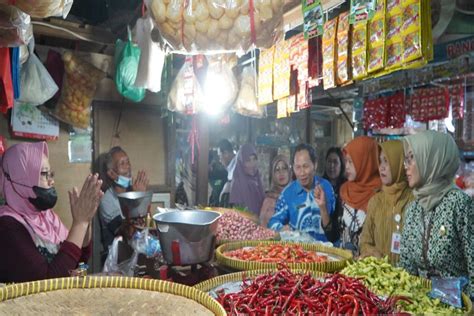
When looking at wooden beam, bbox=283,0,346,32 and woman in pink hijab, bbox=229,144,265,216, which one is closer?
wooden beam, bbox=283,0,346,32

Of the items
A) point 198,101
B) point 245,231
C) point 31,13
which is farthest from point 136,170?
point 31,13

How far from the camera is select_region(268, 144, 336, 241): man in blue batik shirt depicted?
13.5ft

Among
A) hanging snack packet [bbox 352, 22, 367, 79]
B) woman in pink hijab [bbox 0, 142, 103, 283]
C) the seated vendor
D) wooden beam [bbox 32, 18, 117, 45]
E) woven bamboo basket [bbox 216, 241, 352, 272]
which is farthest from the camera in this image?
the seated vendor

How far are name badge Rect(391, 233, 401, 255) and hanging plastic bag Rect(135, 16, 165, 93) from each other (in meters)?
2.51

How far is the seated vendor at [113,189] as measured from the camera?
4.76 meters

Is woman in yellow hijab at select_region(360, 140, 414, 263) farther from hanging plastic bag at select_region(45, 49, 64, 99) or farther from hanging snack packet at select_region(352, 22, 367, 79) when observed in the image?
hanging plastic bag at select_region(45, 49, 64, 99)

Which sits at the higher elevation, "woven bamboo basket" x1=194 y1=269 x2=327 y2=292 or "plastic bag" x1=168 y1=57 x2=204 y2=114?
"plastic bag" x1=168 y1=57 x2=204 y2=114

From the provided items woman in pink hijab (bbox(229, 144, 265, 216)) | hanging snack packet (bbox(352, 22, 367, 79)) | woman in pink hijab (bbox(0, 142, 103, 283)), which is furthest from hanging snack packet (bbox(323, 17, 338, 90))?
woman in pink hijab (bbox(229, 144, 265, 216))

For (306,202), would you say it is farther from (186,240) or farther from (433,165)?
(186,240)

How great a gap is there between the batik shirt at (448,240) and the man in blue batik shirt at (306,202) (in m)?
1.36

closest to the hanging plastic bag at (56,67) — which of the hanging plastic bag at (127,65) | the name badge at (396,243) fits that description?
the hanging plastic bag at (127,65)

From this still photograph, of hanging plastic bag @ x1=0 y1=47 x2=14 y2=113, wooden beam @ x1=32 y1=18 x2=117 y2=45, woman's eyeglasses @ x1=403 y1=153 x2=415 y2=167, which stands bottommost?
woman's eyeglasses @ x1=403 y1=153 x2=415 y2=167

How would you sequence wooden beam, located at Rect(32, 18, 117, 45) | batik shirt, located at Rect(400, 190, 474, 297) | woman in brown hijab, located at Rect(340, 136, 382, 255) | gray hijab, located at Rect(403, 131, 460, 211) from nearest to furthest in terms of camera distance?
batik shirt, located at Rect(400, 190, 474, 297) < gray hijab, located at Rect(403, 131, 460, 211) < wooden beam, located at Rect(32, 18, 117, 45) < woman in brown hijab, located at Rect(340, 136, 382, 255)

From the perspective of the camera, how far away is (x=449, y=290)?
5.76ft
